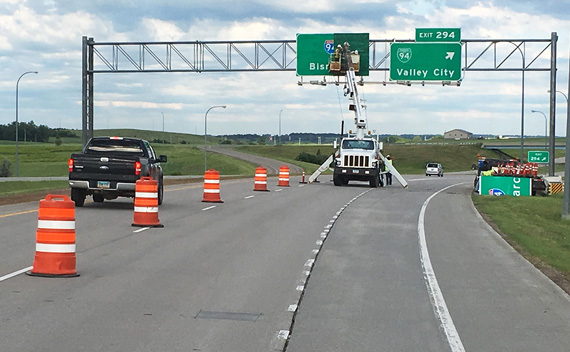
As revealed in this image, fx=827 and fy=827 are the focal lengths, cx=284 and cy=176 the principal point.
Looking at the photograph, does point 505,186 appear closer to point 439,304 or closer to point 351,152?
point 351,152

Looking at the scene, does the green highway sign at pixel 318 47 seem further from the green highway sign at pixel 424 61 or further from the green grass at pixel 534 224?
the green grass at pixel 534 224

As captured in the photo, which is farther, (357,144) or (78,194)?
(357,144)

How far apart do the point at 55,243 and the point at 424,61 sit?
35776mm

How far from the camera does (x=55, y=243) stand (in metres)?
11.4

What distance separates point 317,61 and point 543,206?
1568cm

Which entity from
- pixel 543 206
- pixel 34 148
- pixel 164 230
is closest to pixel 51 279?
pixel 164 230

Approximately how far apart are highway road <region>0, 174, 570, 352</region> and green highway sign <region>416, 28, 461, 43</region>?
26.6 m

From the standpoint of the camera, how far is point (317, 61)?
4488 cm

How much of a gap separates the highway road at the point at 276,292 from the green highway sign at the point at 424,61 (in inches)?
1021

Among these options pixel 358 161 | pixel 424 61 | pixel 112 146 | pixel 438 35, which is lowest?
pixel 358 161

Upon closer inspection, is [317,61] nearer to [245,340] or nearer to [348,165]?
[348,165]

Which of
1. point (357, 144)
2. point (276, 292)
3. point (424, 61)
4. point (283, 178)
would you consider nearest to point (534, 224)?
point (276, 292)

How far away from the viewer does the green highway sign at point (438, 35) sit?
146 feet

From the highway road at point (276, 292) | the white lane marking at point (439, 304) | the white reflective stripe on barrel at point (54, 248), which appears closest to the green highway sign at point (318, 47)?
the highway road at point (276, 292)
